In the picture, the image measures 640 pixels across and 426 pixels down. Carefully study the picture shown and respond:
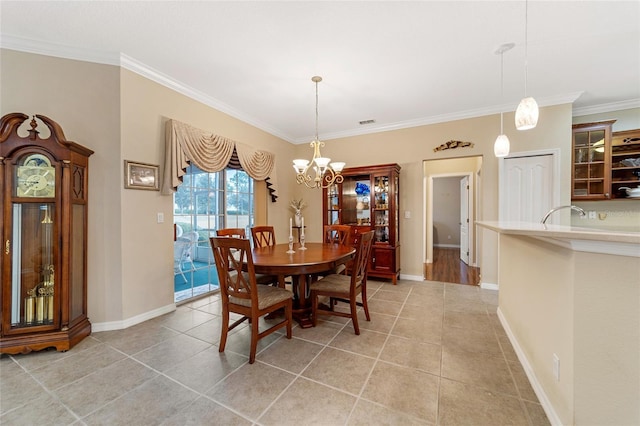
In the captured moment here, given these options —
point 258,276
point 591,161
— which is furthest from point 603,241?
point 591,161

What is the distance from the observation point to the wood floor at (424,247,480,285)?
426 cm

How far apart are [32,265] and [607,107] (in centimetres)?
723

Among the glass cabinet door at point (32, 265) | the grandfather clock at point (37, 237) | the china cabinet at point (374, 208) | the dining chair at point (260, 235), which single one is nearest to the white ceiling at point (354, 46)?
the grandfather clock at point (37, 237)

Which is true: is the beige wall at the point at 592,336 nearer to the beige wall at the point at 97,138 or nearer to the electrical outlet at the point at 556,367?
the electrical outlet at the point at 556,367

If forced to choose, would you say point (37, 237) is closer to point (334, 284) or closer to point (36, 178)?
point (36, 178)

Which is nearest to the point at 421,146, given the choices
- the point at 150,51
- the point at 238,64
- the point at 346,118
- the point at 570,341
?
the point at 346,118

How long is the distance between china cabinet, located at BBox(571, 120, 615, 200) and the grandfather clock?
19.9 ft

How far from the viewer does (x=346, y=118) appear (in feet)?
13.7

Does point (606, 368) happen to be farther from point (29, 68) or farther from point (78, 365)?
point (29, 68)

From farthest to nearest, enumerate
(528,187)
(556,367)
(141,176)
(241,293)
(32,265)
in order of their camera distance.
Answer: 1. (528,187)
2. (141,176)
3. (32,265)
4. (241,293)
5. (556,367)

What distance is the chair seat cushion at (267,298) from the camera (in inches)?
81.0

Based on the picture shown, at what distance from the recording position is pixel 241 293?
205 cm

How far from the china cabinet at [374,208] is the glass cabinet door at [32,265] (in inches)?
139

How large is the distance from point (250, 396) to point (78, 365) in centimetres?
148
